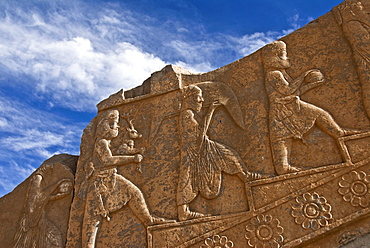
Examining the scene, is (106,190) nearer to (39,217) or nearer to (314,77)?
(39,217)

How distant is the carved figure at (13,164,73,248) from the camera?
4.88 meters

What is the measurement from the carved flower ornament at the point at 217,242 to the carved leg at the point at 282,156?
92 centimetres

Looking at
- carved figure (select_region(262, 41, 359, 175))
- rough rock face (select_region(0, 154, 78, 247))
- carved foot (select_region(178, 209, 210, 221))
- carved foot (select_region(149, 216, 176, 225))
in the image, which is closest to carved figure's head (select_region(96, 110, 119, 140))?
rough rock face (select_region(0, 154, 78, 247))

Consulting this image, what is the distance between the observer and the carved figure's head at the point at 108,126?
5129 millimetres

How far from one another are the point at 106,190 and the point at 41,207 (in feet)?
3.85

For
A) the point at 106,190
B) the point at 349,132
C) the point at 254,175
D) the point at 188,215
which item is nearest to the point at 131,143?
the point at 106,190

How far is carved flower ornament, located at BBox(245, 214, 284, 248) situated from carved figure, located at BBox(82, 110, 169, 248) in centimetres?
103

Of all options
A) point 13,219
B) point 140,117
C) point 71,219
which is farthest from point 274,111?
point 13,219

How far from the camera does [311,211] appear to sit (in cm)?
362

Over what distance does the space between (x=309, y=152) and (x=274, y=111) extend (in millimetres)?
623

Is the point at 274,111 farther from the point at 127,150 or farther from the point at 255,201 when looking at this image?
the point at 127,150

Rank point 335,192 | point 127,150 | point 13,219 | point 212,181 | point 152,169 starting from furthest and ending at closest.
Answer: point 13,219
point 127,150
point 152,169
point 212,181
point 335,192

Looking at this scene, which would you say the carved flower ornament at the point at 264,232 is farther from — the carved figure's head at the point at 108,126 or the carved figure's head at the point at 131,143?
the carved figure's head at the point at 108,126

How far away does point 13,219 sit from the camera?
17.5ft
